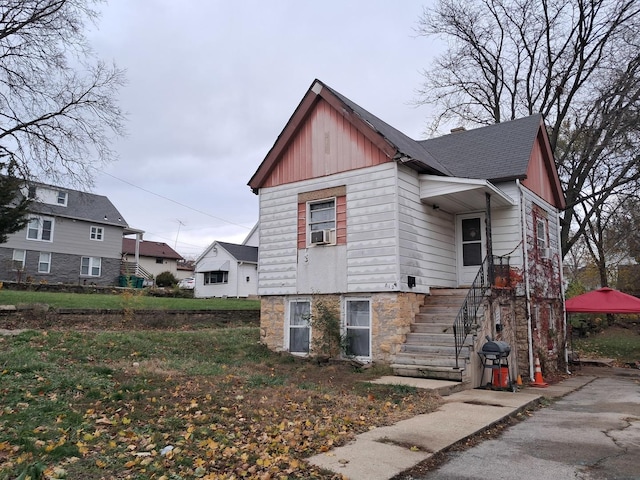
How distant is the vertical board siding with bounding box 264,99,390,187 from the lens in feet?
40.1

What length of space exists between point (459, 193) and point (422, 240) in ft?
4.86

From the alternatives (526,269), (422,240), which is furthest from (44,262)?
(526,269)

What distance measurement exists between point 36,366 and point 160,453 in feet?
14.5

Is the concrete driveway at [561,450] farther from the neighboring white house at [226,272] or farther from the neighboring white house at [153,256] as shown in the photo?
the neighboring white house at [153,256]

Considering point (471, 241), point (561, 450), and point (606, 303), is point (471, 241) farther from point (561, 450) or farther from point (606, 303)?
point (561, 450)

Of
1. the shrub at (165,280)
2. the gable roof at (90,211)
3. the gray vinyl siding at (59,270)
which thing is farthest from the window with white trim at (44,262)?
the shrub at (165,280)

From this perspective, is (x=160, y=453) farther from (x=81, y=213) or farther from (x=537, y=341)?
(x=81, y=213)

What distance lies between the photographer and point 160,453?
4738 mm

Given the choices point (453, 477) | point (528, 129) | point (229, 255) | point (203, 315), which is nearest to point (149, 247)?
Answer: point (229, 255)

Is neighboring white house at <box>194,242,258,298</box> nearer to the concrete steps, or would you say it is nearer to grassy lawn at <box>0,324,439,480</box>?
grassy lawn at <box>0,324,439,480</box>

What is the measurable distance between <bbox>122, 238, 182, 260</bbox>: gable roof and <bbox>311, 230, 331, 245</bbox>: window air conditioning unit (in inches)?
1402

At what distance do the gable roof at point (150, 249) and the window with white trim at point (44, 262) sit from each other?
13667 mm

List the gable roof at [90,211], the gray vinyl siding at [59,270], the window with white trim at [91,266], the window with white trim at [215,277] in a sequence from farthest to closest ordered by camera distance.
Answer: the window with white trim at [215,277]
the window with white trim at [91,266]
the gable roof at [90,211]
the gray vinyl siding at [59,270]

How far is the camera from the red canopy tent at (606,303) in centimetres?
1502
